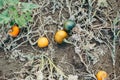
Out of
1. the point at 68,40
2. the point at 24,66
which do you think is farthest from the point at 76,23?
the point at 24,66

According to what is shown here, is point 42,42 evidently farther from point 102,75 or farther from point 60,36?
point 102,75

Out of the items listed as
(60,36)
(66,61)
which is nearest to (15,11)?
(60,36)

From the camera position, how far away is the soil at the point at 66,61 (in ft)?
9.75

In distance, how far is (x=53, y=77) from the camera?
296 cm

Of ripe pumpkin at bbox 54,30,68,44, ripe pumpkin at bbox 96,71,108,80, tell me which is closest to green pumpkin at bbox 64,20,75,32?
ripe pumpkin at bbox 54,30,68,44

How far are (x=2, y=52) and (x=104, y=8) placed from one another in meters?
1.08

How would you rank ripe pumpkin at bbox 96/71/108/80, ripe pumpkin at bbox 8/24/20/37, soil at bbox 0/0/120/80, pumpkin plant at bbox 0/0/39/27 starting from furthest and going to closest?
1. ripe pumpkin at bbox 8/24/20/37
2. soil at bbox 0/0/120/80
3. ripe pumpkin at bbox 96/71/108/80
4. pumpkin plant at bbox 0/0/39/27

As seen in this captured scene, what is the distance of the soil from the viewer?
2.97 metres

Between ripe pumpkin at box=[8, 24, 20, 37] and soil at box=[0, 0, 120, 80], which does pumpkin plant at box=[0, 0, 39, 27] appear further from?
soil at box=[0, 0, 120, 80]

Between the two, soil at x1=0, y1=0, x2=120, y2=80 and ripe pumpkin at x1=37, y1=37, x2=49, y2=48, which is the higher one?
ripe pumpkin at x1=37, y1=37, x2=49, y2=48

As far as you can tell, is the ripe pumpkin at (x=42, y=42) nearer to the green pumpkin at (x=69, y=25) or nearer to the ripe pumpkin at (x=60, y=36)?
the ripe pumpkin at (x=60, y=36)

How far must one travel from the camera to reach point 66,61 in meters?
3.03

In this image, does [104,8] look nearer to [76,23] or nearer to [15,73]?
[76,23]

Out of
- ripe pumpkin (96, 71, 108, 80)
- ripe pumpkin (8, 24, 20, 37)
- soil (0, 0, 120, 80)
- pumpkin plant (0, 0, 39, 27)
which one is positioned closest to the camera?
pumpkin plant (0, 0, 39, 27)
